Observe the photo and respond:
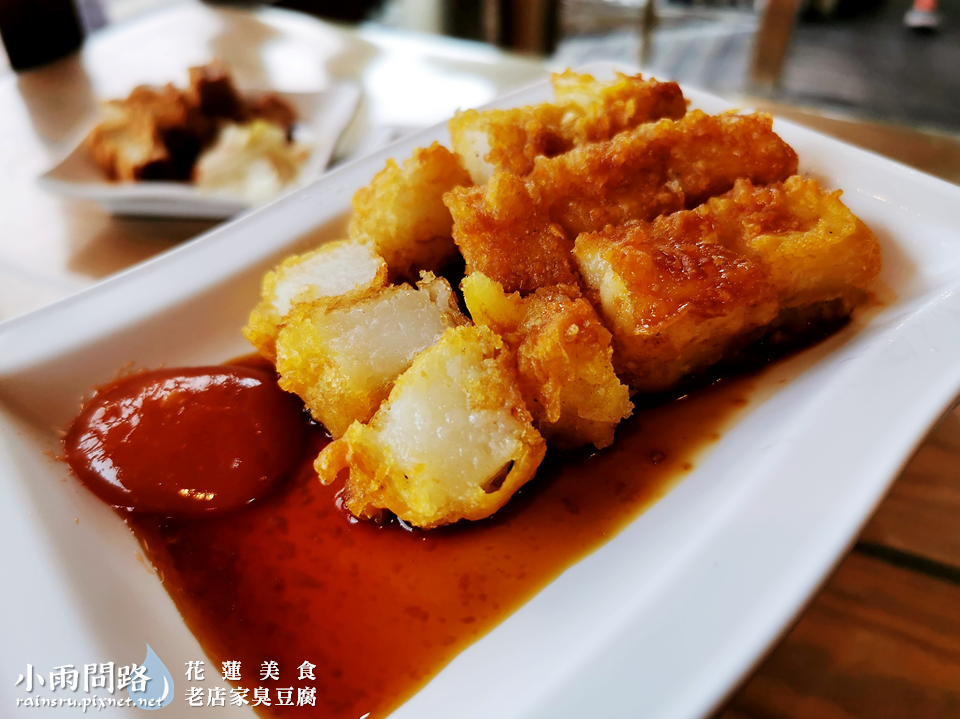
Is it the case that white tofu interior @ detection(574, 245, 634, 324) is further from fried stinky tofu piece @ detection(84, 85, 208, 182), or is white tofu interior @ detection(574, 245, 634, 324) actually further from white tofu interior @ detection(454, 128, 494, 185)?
fried stinky tofu piece @ detection(84, 85, 208, 182)

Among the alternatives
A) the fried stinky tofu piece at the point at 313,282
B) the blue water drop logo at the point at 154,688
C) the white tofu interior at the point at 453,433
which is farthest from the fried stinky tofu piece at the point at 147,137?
the blue water drop logo at the point at 154,688

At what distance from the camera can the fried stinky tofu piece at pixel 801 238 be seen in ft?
4.54

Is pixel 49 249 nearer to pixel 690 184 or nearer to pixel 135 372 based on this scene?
pixel 135 372

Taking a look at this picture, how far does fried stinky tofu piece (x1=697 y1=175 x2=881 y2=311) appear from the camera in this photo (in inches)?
54.5

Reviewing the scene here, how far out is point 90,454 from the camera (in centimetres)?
140

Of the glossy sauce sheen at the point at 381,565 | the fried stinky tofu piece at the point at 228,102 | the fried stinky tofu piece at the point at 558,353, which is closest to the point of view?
the glossy sauce sheen at the point at 381,565

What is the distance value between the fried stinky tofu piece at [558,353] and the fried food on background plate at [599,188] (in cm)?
9

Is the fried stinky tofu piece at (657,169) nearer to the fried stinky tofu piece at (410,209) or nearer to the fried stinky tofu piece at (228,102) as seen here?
the fried stinky tofu piece at (410,209)

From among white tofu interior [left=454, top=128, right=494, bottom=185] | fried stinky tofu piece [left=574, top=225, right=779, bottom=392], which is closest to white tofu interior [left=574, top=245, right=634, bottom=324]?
fried stinky tofu piece [left=574, top=225, right=779, bottom=392]

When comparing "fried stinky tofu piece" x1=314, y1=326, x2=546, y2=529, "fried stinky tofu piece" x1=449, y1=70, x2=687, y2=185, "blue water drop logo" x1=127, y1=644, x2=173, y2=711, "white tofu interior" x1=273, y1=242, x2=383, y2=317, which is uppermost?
"fried stinky tofu piece" x1=449, y1=70, x2=687, y2=185

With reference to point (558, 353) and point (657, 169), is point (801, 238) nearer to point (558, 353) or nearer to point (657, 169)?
point (657, 169)

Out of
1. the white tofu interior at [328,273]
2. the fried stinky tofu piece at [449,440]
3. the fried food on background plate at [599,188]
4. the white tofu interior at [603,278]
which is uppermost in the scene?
the fried food on background plate at [599,188]

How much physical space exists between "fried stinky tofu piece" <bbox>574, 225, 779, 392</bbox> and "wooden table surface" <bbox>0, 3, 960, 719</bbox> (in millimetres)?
481

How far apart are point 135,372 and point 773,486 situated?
147 cm
